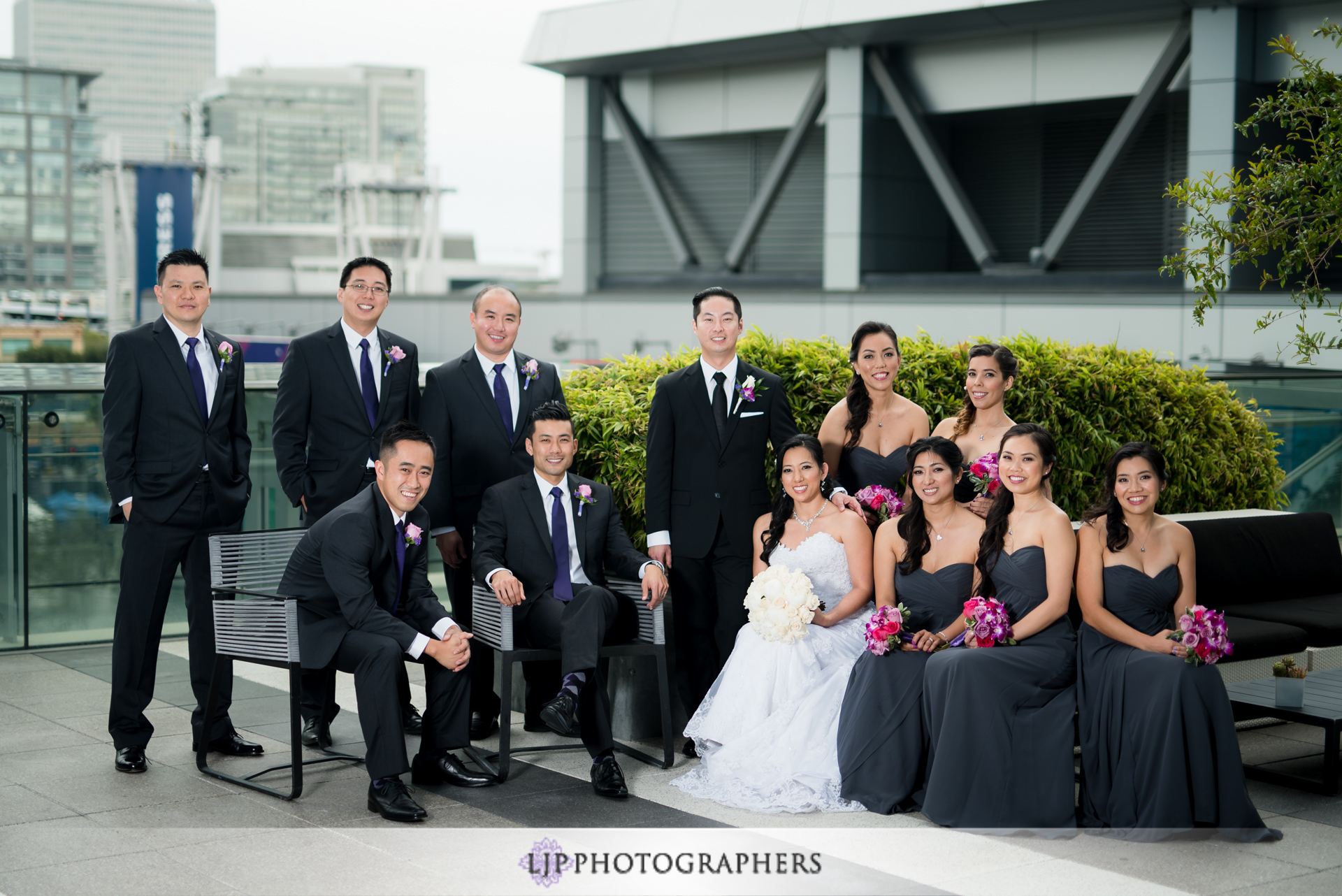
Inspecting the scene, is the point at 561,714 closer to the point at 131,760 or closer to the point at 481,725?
the point at 481,725

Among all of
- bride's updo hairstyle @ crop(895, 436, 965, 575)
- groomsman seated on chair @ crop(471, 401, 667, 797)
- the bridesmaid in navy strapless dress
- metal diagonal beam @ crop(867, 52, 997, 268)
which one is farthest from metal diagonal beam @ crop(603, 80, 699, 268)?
the bridesmaid in navy strapless dress

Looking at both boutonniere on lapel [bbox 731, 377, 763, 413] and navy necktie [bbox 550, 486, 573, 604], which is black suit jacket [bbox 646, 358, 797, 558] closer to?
boutonniere on lapel [bbox 731, 377, 763, 413]

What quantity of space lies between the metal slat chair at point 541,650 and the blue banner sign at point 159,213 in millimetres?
36283

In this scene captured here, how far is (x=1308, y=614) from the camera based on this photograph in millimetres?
6223

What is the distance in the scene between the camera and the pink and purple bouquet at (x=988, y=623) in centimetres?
494

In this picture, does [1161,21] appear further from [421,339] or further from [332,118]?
[332,118]

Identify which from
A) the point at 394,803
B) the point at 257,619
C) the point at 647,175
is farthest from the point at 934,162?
the point at 394,803

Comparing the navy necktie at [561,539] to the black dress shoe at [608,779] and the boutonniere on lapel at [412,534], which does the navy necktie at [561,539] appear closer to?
the boutonniere on lapel at [412,534]

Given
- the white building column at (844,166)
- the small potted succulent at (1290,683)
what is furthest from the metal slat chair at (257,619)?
the white building column at (844,166)

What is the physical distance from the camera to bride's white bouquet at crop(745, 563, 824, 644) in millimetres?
5273

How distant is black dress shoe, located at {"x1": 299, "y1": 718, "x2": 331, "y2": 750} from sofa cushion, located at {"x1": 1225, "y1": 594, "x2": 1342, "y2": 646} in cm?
411

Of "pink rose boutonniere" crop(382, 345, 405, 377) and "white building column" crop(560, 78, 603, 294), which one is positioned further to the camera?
"white building column" crop(560, 78, 603, 294)

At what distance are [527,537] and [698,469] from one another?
803mm

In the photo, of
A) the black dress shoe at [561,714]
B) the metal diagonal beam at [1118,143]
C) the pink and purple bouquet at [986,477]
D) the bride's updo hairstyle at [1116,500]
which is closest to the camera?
the black dress shoe at [561,714]
